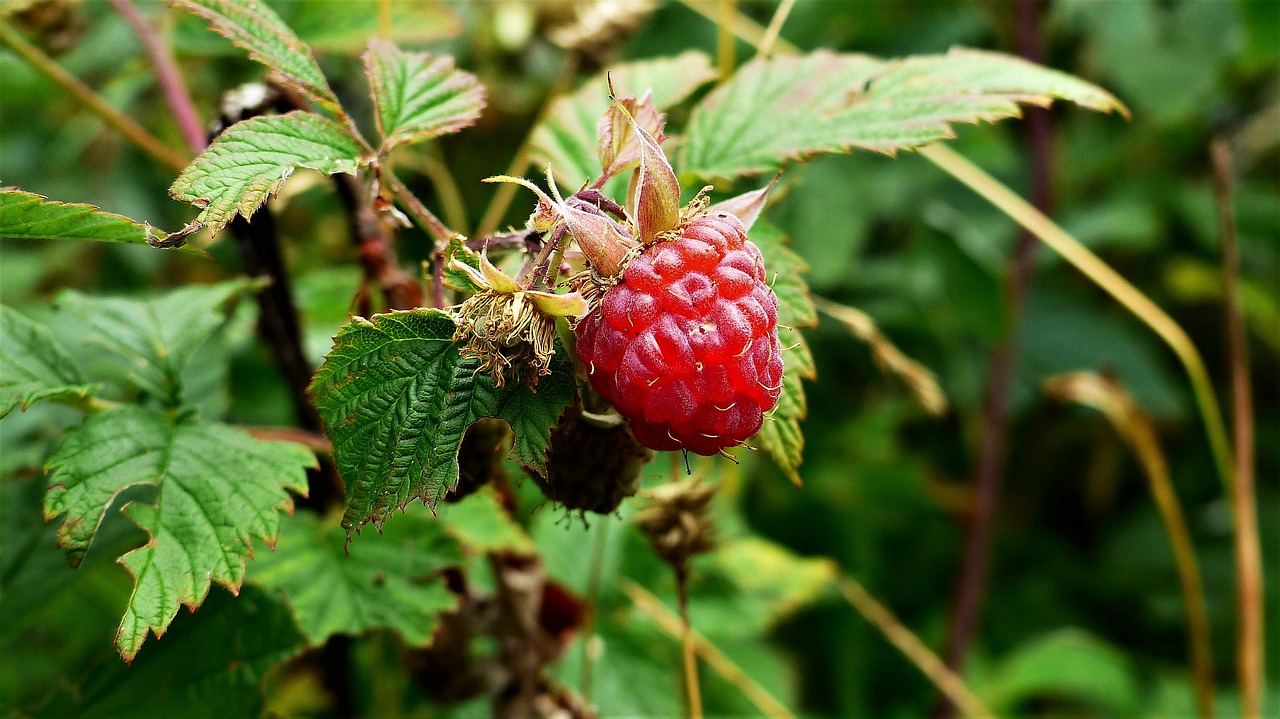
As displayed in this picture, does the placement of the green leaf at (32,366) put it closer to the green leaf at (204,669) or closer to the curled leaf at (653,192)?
the green leaf at (204,669)

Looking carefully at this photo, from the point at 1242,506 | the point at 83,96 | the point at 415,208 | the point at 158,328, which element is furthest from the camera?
the point at 1242,506

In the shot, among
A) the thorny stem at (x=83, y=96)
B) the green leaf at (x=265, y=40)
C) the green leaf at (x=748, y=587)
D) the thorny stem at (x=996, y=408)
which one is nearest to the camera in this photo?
the green leaf at (x=265, y=40)

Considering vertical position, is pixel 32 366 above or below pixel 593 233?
below

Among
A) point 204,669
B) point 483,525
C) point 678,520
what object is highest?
point 678,520

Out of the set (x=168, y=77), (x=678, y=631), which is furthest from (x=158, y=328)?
(x=678, y=631)

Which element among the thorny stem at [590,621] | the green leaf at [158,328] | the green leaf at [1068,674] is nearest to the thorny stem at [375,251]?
the green leaf at [158,328]

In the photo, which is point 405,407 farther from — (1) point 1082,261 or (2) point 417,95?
(1) point 1082,261
